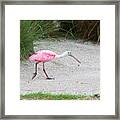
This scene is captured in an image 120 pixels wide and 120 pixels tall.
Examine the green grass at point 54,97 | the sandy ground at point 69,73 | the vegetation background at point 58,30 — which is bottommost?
the green grass at point 54,97

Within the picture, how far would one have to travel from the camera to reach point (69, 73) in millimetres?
3014

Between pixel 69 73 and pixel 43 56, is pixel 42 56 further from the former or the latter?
pixel 69 73

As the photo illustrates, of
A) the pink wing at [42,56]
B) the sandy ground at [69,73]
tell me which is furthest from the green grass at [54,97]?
the pink wing at [42,56]

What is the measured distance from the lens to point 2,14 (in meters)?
3.01

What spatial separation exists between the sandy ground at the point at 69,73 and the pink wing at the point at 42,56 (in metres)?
0.02

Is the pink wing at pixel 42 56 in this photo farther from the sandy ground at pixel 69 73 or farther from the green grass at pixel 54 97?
the green grass at pixel 54 97

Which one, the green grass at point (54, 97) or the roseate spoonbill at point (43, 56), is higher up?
the roseate spoonbill at point (43, 56)

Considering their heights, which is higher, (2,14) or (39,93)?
(2,14)

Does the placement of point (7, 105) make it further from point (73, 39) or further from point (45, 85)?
point (73, 39)

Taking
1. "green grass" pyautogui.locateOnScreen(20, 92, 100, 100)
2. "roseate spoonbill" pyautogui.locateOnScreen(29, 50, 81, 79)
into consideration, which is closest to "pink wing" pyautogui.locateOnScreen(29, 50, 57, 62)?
"roseate spoonbill" pyautogui.locateOnScreen(29, 50, 81, 79)

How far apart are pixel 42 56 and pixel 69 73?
130 mm

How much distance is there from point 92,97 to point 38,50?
0.96 feet

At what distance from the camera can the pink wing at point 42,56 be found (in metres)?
3.02

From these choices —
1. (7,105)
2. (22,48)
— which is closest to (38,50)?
(22,48)
